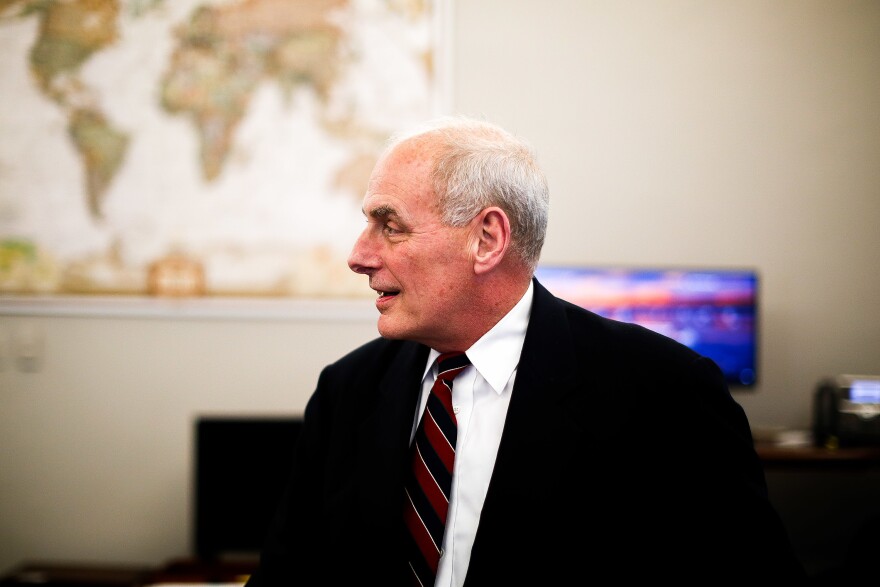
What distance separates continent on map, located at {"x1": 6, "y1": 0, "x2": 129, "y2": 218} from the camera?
3.15 m

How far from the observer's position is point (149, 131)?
10.3 feet

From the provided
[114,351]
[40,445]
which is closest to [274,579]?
[114,351]

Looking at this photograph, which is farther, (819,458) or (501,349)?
(819,458)

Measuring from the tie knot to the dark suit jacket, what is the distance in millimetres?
56

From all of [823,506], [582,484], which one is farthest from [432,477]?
[823,506]

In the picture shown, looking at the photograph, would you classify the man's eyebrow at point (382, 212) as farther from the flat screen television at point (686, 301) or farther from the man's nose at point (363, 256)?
the flat screen television at point (686, 301)

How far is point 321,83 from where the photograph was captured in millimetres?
3176

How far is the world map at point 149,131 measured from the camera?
315 cm

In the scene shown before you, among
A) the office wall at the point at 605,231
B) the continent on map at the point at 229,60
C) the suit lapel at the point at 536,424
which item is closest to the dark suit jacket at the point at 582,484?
the suit lapel at the point at 536,424

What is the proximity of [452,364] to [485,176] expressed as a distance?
0.34 m

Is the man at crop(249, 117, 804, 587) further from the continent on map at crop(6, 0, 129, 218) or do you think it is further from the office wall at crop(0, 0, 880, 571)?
the continent on map at crop(6, 0, 129, 218)

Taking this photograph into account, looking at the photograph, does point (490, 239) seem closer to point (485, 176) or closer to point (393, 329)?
point (485, 176)

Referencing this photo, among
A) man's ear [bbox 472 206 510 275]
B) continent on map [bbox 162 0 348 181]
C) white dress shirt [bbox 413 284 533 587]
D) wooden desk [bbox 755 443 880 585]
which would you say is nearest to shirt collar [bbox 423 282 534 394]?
white dress shirt [bbox 413 284 533 587]

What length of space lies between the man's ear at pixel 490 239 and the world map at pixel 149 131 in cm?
218
